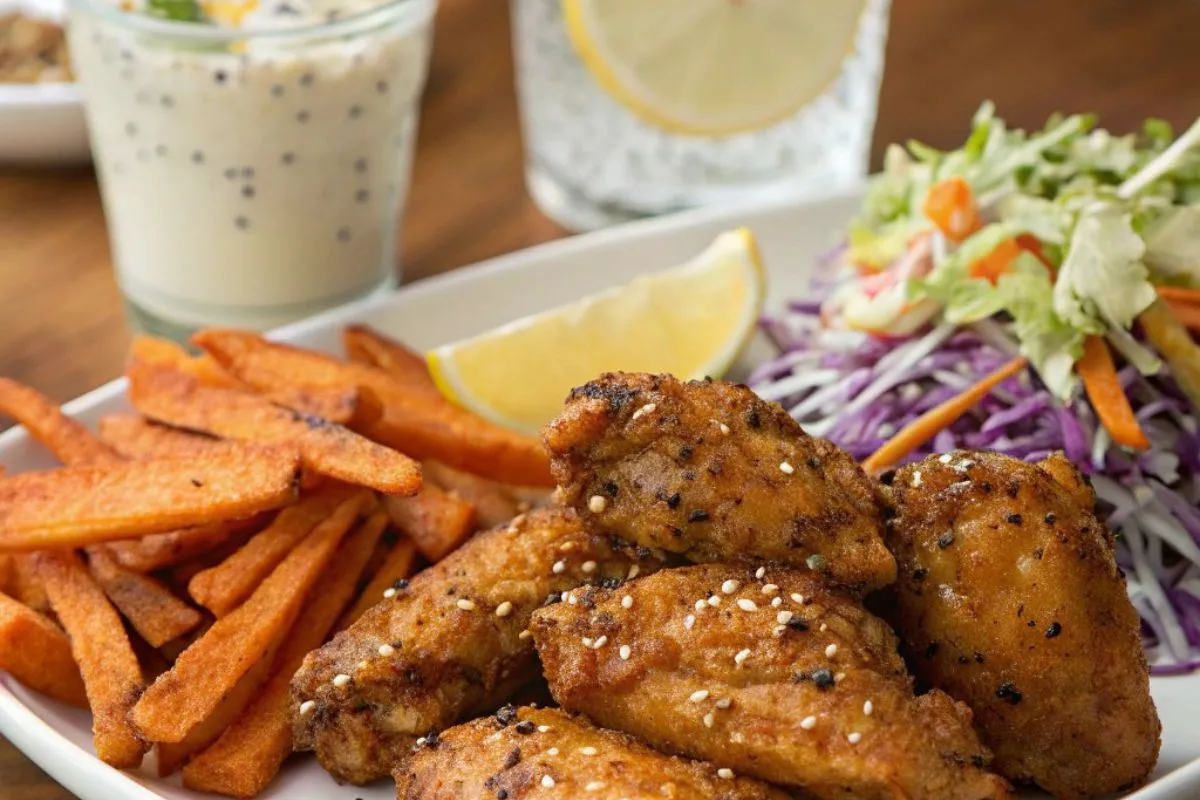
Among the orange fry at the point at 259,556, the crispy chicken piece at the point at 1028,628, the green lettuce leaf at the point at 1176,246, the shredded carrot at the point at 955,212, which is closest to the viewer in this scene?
the crispy chicken piece at the point at 1028,628

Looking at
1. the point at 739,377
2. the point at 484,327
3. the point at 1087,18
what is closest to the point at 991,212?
the point at 739,377

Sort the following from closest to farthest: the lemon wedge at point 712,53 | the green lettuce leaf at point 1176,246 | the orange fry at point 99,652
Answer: the orange fry at point 99,652 < the green lettuce leaf at point 1176,246 < the lemon wedge at point 712,53

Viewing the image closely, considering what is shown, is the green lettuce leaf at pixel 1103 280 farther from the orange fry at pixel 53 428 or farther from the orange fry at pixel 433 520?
the orange fry at pixel 53 428

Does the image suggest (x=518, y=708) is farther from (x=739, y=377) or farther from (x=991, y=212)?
(x=991, y=212)

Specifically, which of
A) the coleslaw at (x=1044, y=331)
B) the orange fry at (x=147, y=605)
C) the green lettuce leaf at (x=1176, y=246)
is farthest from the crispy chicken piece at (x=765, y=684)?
the green lettuce leaf at (x=1176, y=246)

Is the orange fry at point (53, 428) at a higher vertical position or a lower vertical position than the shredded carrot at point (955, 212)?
lower

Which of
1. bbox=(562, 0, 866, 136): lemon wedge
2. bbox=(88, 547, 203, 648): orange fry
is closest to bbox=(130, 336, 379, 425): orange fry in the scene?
bbox=(88, 547, 203, 648): orange fry

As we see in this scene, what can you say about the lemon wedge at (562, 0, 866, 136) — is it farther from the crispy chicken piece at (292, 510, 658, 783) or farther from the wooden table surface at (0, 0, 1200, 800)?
the crispy chicken piece at (292, 510, 658, 783)
